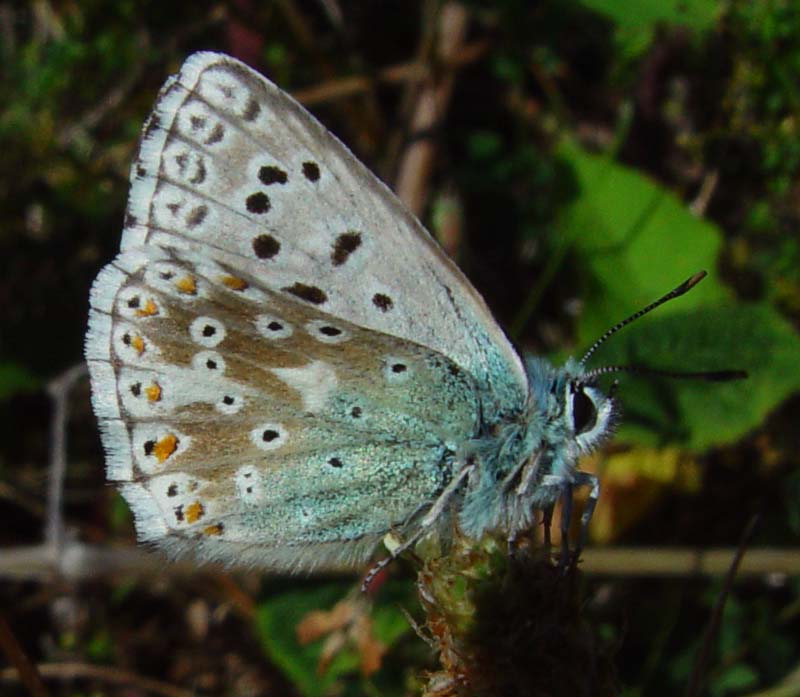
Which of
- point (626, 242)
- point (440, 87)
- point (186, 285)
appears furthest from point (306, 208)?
point (440, 87)

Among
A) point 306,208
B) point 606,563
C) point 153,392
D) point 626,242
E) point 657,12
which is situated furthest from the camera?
point 626,242

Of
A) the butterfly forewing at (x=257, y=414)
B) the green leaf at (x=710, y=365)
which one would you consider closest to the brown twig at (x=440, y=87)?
the green leaf at (x=710, y=365)

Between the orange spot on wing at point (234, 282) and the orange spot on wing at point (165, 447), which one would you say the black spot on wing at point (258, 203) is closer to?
the orange spot on wing at point (234, 282)

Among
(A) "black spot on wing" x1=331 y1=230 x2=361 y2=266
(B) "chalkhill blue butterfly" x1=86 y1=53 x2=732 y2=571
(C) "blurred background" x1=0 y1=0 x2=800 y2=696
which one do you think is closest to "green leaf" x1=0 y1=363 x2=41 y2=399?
(C) "blurred background" x1=0 y1=0 x2=800 y2=696

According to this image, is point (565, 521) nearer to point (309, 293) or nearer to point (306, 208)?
point (309, 293)

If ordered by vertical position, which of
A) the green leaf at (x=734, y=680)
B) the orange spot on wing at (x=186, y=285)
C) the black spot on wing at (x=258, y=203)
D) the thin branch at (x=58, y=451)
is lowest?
the green leaf at (x=734, y=680)

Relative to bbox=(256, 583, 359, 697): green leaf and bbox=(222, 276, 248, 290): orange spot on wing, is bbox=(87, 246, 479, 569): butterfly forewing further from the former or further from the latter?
bbox=(256, 583, 359, 697): green leaf

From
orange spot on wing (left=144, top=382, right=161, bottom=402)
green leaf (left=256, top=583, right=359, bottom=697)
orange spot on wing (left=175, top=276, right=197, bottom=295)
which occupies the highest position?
orange spot on wing (left=175, top=276, right=197, bottom=295)
